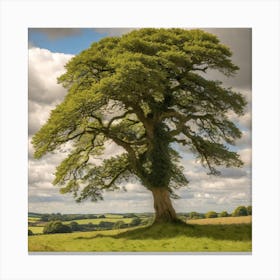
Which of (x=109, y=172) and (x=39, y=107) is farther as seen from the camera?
(x=109, y=172)

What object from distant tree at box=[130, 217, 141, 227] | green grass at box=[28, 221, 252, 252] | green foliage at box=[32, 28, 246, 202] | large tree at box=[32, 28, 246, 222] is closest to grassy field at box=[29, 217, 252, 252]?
→ green grass at box=[28, 221, 252, 252]

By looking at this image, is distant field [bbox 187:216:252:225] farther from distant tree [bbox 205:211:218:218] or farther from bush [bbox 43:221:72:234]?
bush [bbox 43:221:72:234]

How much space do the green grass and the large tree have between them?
0.83 meters

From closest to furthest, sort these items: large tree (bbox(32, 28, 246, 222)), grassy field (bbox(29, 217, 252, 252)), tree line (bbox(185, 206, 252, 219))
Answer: grassy field (bbox(29, 217, 252, 252)), tree line (bbox(185, 206, 252, 219)), large tree (bbox(32, 28, 246, 222))

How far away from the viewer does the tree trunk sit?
1862 cm

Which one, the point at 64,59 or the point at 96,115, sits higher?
the point at 64,59

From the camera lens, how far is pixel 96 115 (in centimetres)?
1897

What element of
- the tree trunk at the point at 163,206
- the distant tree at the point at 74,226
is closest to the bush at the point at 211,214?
the tree trunk at the point at 163,206

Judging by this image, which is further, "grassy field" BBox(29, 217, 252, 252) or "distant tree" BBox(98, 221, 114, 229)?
"distant tree" BBox(98, 221, 114, 229)

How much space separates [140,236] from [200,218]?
214 centimetres

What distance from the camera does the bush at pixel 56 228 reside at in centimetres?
1805

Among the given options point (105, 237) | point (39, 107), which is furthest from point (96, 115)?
point (105, 237)
